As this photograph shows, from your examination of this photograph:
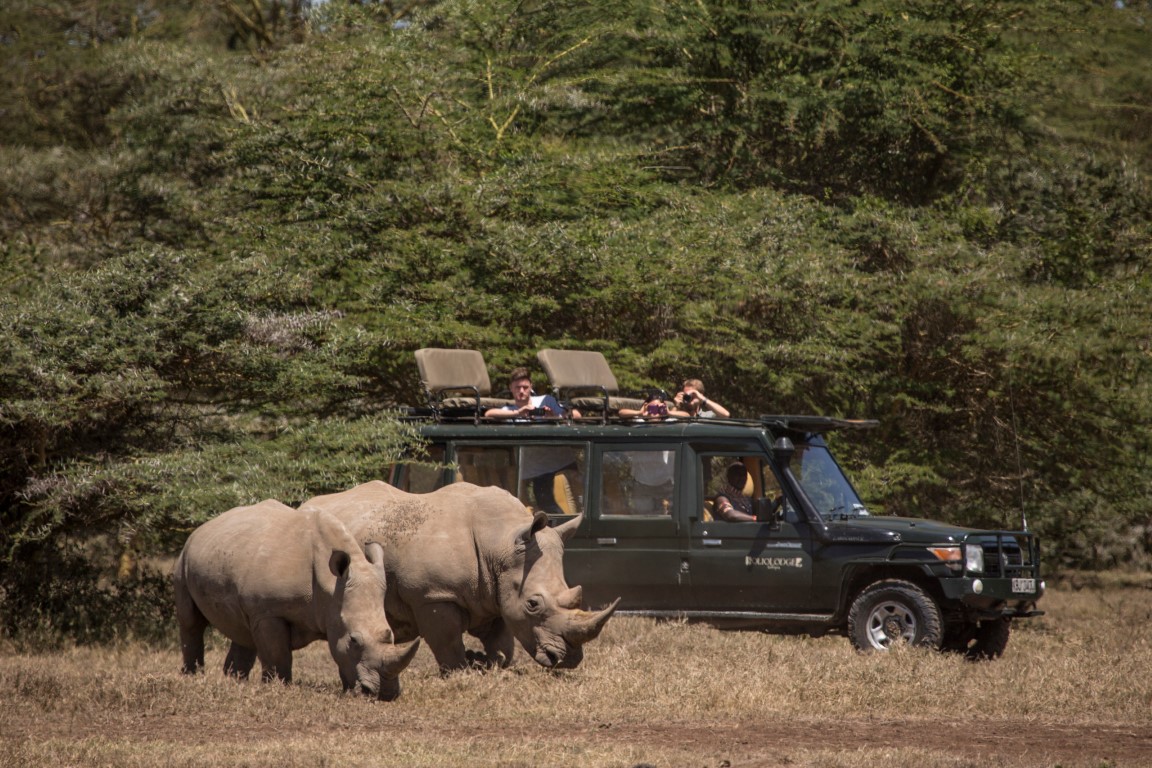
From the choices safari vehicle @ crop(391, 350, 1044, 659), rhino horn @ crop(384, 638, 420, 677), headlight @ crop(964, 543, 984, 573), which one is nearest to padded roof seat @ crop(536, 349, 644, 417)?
safari vehicle @ crop(391, 350, 1044, 659)

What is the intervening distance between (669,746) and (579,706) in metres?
1.47

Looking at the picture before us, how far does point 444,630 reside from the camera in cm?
1082

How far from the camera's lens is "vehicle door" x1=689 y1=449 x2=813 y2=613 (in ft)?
41.0

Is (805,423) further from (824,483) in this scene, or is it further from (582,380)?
(582,380)

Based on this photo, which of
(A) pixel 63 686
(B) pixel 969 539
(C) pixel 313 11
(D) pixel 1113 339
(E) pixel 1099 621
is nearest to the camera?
(A) pixel 63 686

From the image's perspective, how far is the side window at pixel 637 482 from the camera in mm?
12828

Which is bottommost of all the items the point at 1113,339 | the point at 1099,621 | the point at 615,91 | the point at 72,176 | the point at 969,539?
the point at 1099,621

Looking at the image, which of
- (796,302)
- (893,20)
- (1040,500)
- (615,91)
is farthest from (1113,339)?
(615,91)

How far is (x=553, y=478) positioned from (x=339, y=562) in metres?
3.48

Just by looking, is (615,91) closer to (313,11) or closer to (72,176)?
(313,11)

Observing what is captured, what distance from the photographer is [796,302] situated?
698 inches

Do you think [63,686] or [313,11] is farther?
[313,11]

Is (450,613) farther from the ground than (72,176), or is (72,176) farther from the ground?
(72,176)

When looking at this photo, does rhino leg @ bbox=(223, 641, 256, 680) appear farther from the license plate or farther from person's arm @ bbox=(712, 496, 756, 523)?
the license plate
